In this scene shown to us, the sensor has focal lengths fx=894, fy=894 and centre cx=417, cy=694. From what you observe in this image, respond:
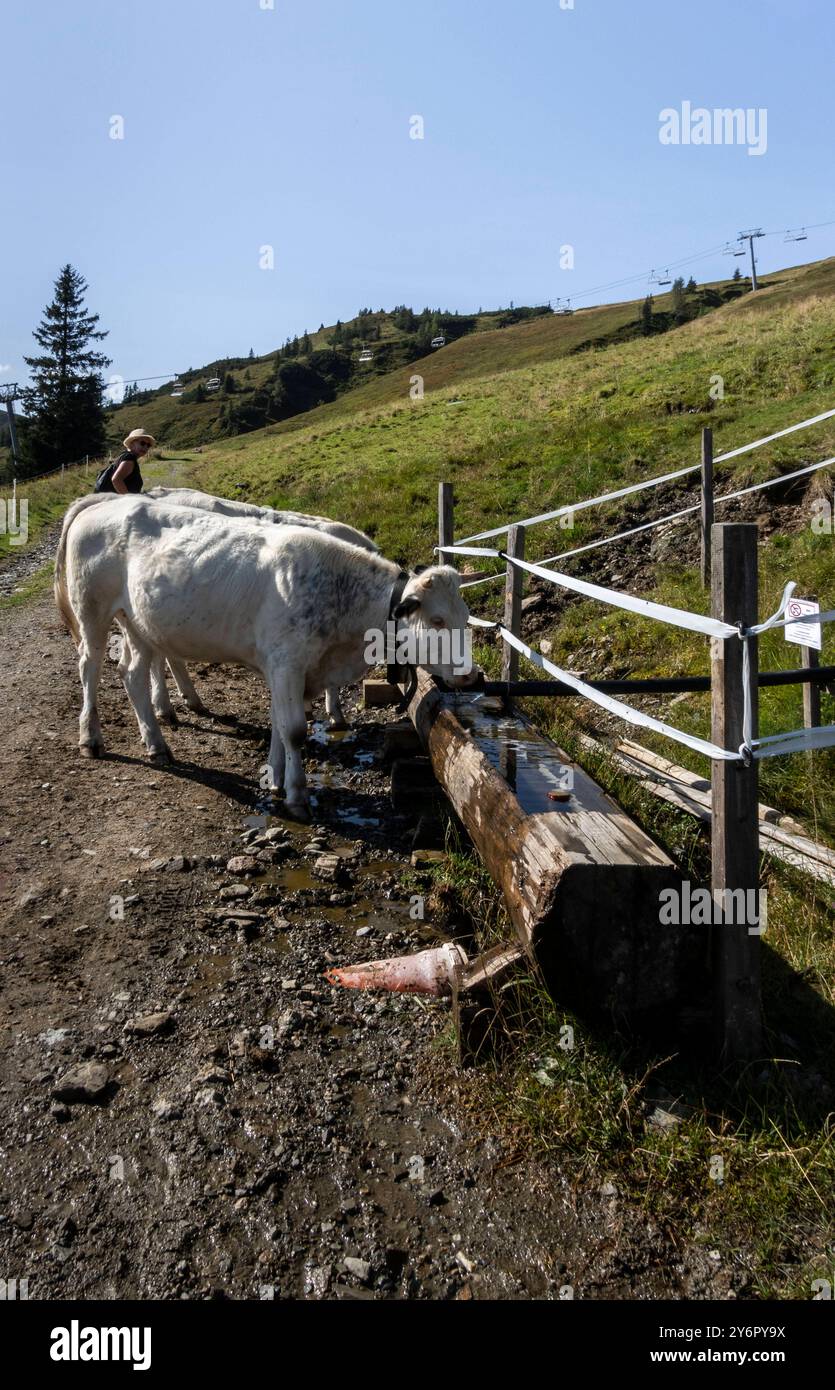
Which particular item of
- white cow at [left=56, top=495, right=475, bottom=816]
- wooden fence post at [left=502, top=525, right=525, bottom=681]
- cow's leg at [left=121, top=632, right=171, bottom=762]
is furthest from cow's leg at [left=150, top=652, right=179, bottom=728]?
wooden fence post at [left=502, top=525, right=525, bottom=681]

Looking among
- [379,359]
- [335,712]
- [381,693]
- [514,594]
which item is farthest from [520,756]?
[379,359]

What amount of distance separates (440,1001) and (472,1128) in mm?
925

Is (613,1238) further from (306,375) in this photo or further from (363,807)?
(306,375)

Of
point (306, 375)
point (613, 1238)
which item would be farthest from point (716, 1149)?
point (306, 375)

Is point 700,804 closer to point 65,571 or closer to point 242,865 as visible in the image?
point 242,865

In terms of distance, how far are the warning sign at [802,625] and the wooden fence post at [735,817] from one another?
0.31 m

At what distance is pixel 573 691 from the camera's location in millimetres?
5973

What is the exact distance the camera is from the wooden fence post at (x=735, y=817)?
12.5ft

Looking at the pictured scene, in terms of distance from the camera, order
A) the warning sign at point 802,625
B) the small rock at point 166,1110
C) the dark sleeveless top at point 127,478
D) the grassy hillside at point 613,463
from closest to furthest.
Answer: the small rock at point 166,1110 < the warning sign at point 802,625 < the grassy hillside at point 613,463 < the dark sleeveless top at point 127,478

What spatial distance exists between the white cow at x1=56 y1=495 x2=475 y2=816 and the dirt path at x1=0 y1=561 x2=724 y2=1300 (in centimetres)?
143

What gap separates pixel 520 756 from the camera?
614 cm

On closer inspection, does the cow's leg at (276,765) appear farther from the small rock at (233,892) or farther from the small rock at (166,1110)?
the small rock at (166,1110)

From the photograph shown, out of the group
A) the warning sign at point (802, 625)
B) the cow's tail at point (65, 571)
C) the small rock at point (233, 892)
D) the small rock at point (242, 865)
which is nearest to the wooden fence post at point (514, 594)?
the small rock at point (242, 865)
